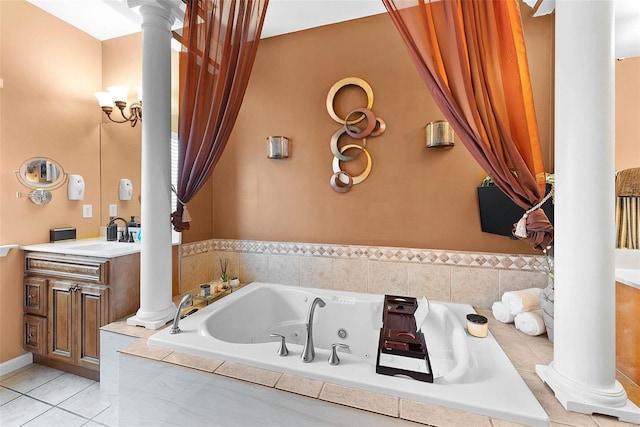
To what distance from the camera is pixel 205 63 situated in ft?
5.73

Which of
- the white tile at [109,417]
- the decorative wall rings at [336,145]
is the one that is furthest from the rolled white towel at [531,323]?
the white tile at [109,417]

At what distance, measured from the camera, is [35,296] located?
2.21 metres

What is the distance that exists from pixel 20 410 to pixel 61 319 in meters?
0.57

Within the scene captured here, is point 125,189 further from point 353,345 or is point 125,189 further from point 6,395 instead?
point 353,345

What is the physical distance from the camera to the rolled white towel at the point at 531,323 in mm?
1570

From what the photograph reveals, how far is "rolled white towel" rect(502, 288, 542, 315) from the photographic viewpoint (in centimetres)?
168

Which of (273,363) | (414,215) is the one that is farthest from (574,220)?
(273,363)

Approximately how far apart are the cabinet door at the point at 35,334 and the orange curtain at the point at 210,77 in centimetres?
158

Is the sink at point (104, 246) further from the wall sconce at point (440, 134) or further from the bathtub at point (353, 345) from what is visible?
the wall sconce at point (440, 134)

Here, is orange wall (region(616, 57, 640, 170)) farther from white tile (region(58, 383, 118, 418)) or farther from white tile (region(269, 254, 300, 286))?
white tile (region(58, 383, 118, 418))

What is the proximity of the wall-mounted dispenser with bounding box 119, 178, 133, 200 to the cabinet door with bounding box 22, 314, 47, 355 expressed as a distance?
120 cm

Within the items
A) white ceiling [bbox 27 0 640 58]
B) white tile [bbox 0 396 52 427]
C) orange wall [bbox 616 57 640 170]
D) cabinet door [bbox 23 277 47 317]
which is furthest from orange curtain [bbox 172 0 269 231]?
orange wall [bbox 616 57 640 170]

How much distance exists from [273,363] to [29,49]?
3309 mm

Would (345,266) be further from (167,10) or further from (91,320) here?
(167,10)
